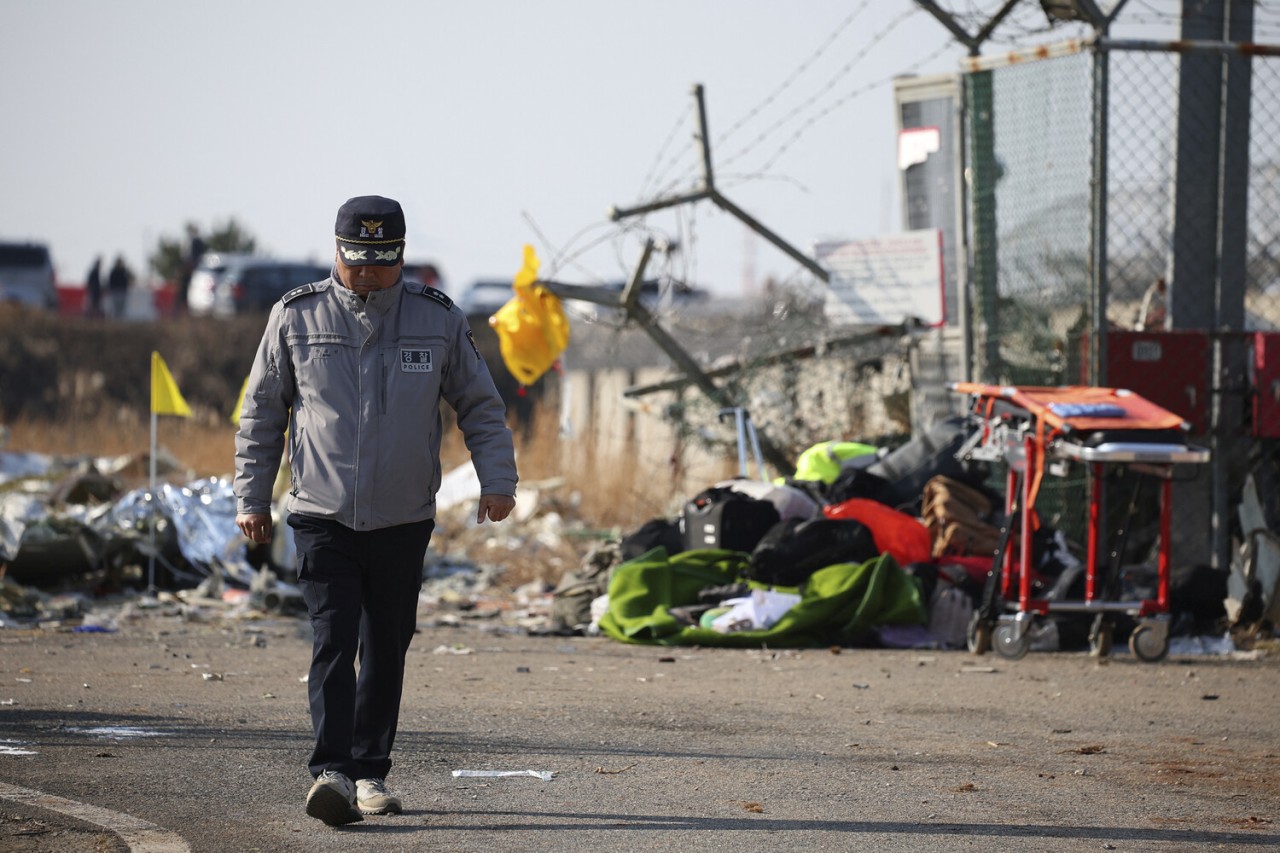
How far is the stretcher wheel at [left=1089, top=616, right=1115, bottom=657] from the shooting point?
29.9 ft

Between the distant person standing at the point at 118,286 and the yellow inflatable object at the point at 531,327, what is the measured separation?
32464mm

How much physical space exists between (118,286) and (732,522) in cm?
3609

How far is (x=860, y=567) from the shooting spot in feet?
32.1

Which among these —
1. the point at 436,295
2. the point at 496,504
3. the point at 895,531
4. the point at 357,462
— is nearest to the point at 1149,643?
the point at 895,531

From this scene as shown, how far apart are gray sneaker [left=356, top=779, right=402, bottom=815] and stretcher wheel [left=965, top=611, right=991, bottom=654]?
4847mm

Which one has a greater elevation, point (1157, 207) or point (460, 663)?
point (1157, 207)

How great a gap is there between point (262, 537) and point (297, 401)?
46cm

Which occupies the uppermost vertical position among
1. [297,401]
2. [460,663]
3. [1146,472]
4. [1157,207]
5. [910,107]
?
[910,107]

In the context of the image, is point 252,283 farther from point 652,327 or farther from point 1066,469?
point 1066,469

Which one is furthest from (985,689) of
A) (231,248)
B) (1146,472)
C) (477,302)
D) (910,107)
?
(231,248)

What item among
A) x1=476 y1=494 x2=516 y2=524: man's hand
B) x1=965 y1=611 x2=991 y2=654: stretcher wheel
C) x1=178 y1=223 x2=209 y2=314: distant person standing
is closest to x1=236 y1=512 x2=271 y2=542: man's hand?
x1=476 y1=494 x2=516 y2=524: man's hand

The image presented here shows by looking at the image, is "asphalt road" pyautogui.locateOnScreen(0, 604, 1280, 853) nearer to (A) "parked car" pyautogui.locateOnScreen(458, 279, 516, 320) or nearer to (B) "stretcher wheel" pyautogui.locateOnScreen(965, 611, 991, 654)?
(B) "stretcher wheel" pyautogui.locateOnScreen(965, 611, 991, 654)

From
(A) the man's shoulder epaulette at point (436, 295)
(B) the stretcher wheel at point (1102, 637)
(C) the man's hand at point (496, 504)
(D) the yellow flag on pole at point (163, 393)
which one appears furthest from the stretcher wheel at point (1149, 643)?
(D) the yellow flag on pole at point (163, 393)

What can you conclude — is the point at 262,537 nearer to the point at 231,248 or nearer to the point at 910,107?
the point at 910,107
